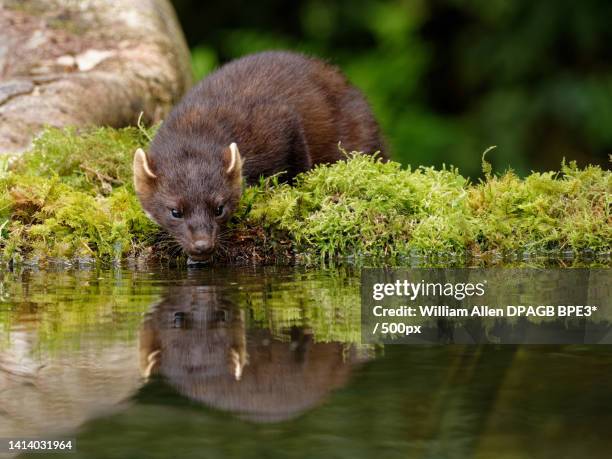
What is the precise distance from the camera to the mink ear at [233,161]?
6238 mm

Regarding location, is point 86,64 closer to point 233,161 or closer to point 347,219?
point 233,161

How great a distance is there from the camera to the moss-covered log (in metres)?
8.04

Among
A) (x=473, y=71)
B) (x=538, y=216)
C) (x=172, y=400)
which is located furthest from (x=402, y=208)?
(x=473, y=71)

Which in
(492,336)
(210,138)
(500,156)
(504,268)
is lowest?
(492,336)

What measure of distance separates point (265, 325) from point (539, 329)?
108 centimetres

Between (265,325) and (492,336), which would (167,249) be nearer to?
(265,325)

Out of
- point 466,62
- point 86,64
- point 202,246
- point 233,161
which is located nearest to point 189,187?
point 233,161

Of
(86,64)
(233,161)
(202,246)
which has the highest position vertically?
(86,64)

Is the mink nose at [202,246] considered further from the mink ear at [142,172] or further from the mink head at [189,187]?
the mink ear at [142,172]

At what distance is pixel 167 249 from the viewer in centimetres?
626

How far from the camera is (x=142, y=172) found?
6258 millimetres

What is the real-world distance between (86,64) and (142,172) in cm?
302

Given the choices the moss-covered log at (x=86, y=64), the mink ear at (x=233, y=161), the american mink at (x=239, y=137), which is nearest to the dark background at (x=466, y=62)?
the moss-covered log at (x=86, y=64)

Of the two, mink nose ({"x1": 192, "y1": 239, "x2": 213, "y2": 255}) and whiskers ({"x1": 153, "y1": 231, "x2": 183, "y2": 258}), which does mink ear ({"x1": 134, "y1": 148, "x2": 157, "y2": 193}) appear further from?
mink nose ({"x1": 192, "y1": 239, "x2": 213, "y2": 255})
